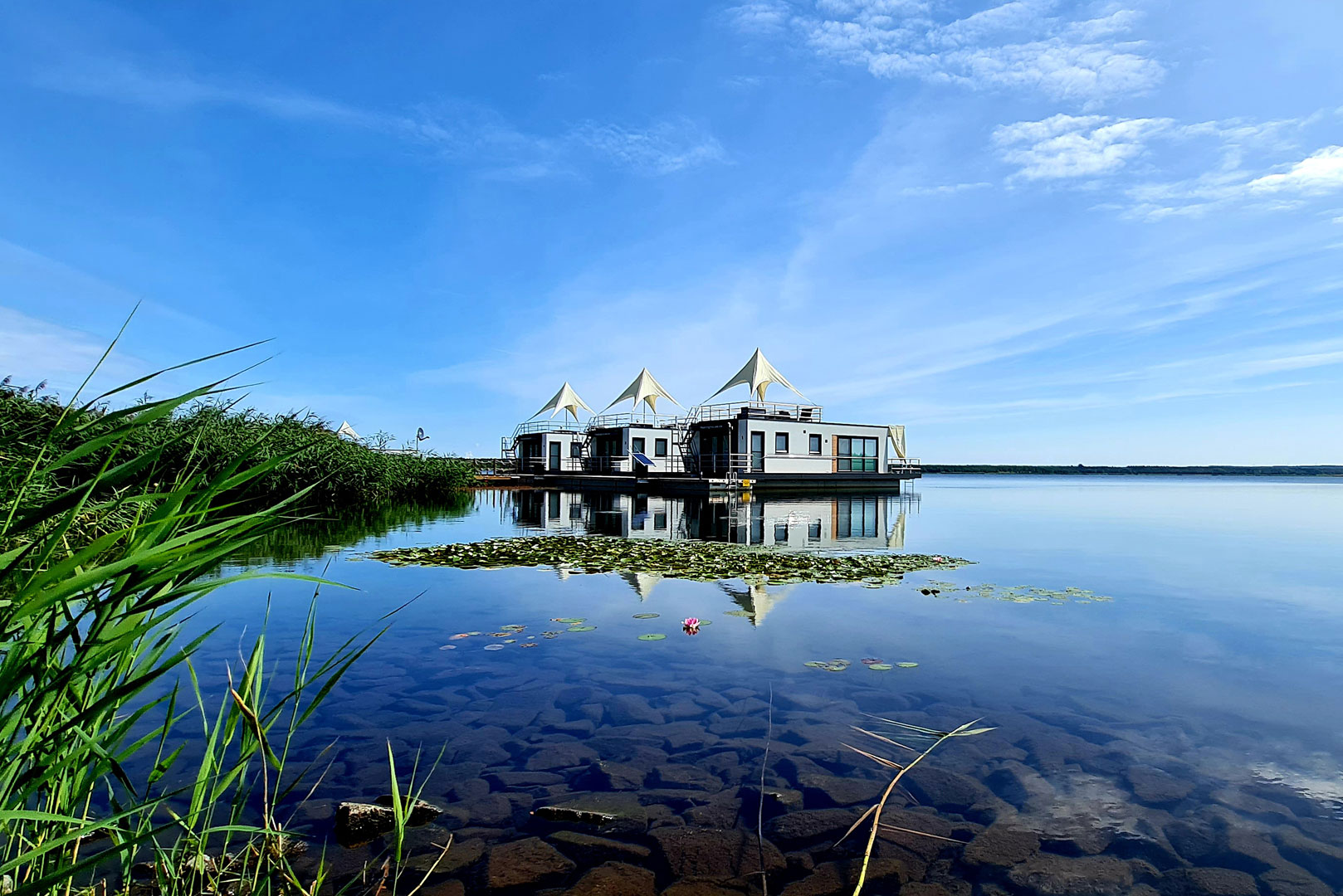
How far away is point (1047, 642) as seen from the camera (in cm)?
663

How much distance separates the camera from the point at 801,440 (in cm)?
3869

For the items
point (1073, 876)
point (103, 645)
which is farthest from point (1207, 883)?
point (103, 645)

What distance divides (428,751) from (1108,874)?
3.29 m

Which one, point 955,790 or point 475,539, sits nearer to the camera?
point 955,790

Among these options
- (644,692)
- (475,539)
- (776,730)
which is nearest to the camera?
(776,730)

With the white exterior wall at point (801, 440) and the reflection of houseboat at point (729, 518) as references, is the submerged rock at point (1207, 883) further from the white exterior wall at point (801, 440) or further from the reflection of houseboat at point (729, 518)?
the white exterior wall at point (801, 440)

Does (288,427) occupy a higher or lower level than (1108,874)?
higher

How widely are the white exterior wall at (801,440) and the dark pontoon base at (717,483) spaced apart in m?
0.66

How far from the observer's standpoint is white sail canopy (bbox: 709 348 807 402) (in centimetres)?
4231

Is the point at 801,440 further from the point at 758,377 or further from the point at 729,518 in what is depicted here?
the point at 729,518

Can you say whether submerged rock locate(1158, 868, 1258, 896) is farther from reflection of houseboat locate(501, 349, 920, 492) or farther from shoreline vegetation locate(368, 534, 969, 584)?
reflection of houseboat locate(501, 349, 920, 492)

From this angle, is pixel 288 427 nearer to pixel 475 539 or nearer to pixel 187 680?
pixel 475 539

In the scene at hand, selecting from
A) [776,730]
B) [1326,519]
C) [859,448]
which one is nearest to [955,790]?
[776,730]

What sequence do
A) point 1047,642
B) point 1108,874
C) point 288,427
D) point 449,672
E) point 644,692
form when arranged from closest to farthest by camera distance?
point 1108,874
point 644,692
point 449,672
point 1047,642
point 288,427
